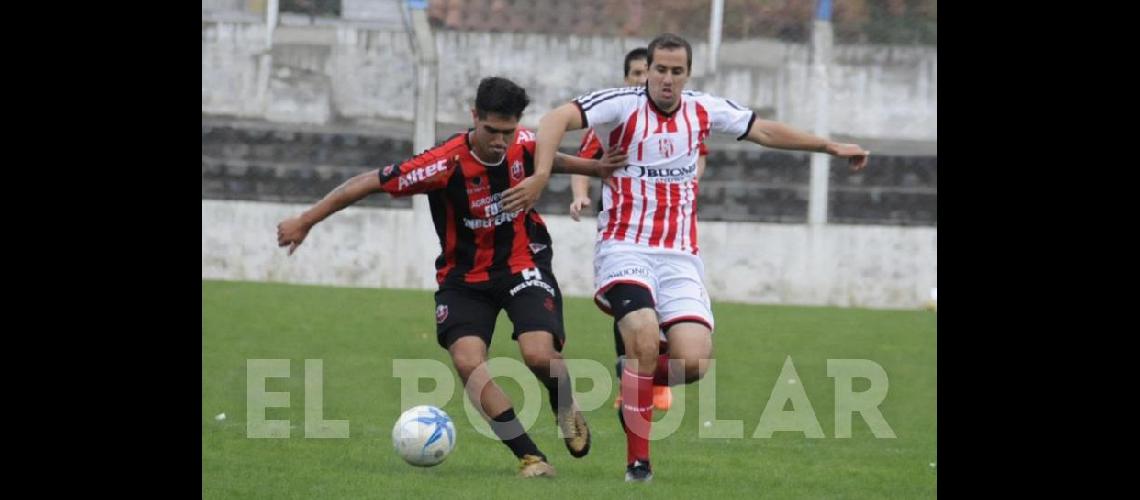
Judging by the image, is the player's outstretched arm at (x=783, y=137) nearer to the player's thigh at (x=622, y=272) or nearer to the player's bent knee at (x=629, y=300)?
the player's thigh at (x=622, y=272)

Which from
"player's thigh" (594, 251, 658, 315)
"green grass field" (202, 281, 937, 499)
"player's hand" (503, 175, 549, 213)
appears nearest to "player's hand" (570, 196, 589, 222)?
"green grass field" (202, 281, 937, 499)

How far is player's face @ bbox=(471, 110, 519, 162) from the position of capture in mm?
8539

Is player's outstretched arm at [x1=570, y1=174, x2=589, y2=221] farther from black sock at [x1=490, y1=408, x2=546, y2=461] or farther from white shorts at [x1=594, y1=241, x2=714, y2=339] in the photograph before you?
black sock at [x1=490, y1=408, x2=546, y2=461]

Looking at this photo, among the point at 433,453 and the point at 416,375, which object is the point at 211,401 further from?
the point at 433,453

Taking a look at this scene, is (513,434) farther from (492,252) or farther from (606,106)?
(606,106)

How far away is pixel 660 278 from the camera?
924 centimetres

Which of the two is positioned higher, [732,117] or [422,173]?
[732,117]

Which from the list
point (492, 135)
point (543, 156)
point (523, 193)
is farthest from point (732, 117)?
point (523, 193)

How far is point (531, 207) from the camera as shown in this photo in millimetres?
8758

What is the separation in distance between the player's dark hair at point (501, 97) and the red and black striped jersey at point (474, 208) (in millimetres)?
448

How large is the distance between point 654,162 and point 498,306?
1.20 meters

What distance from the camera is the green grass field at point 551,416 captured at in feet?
27.7
